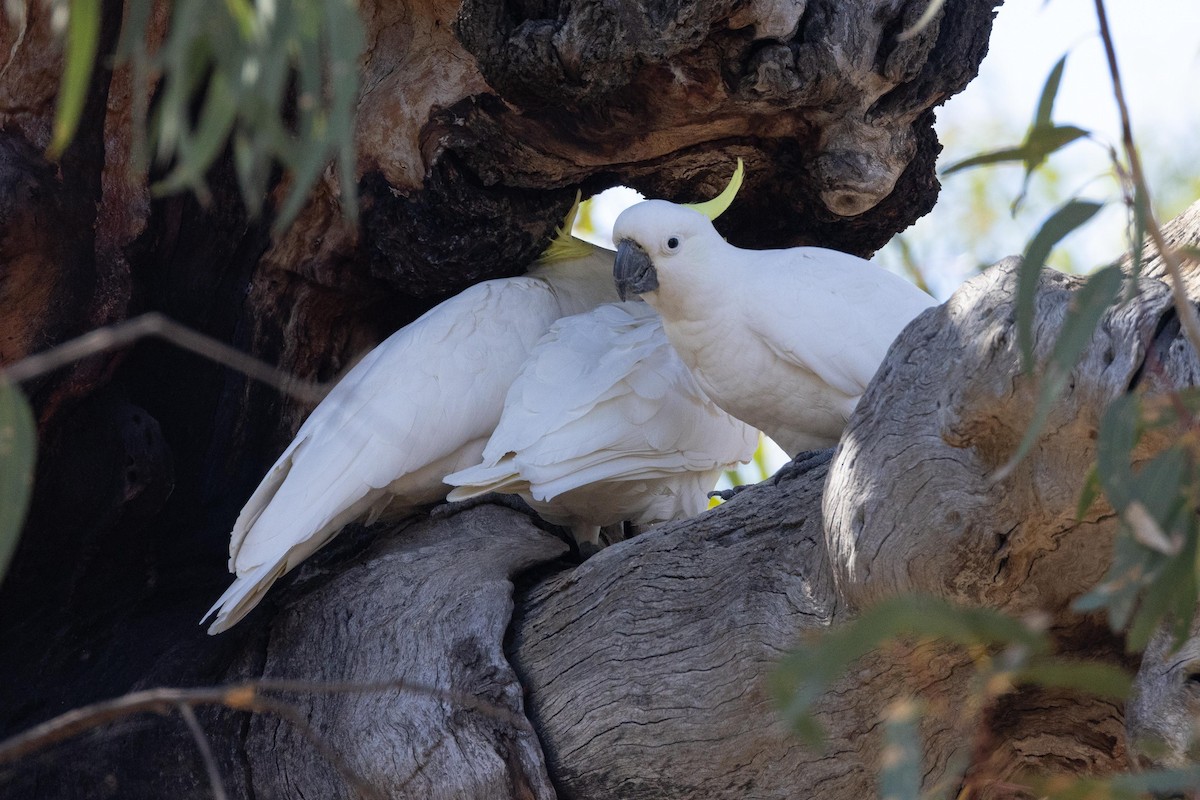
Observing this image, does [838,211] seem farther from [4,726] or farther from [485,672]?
[4,726]

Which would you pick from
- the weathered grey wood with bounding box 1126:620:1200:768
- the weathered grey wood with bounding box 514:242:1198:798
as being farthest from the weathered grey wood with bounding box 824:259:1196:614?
the weathered grey wood with bounding box 1126:620:1200:768

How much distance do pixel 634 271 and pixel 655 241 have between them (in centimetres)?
6

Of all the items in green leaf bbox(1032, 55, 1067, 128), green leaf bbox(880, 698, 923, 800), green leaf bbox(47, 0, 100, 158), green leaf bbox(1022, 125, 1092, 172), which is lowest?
green leaf bbox(880, 698, 923, 800)

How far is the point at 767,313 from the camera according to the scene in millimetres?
2043

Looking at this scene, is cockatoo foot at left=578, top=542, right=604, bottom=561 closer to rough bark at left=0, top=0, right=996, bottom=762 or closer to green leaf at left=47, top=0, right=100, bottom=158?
rough bark at left=0, top=0, right=996, bottom=762

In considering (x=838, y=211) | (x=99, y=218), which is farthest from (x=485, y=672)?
(x=838, y=211)

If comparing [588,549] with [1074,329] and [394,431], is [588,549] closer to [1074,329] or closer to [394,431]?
[394,431]

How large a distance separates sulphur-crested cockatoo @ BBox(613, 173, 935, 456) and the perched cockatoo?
183 mm

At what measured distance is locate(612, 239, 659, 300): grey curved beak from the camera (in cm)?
210

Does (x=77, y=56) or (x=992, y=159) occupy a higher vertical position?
(x=77, y=56)

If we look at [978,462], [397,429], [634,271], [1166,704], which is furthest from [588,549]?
[1166,704]

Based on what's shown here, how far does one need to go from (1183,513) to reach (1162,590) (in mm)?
79

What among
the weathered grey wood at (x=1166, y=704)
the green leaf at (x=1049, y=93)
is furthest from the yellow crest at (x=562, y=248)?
the green leaf at (x=1049, y=93)

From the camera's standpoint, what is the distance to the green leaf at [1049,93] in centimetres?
95
